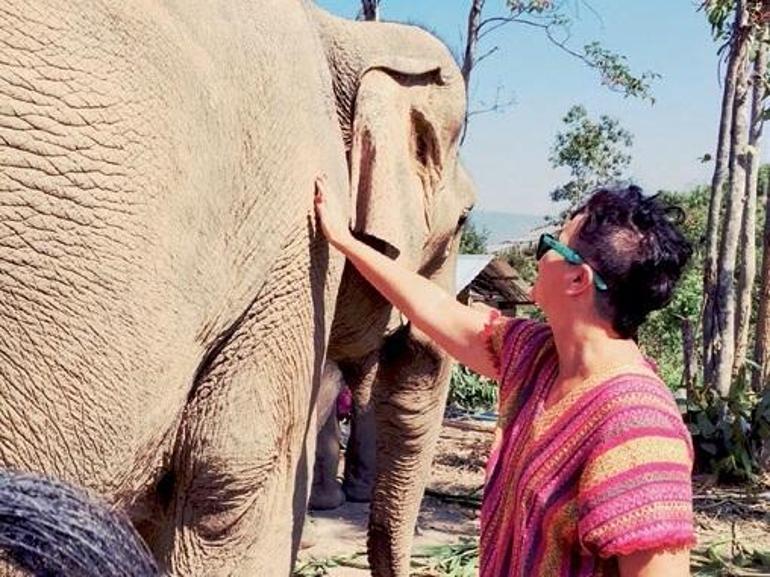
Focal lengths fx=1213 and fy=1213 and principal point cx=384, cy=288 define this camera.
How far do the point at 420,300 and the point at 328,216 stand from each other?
0.24m

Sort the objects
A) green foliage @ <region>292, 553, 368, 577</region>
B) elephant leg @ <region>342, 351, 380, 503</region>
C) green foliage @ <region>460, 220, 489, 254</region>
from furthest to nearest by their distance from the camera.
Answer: green foliage @ <region>460, 220, 489, 254</region>, elephant leg @ <region>342, 351, 380, 503</region>, green foliage @ <region>292, 553, 368, 577</region>

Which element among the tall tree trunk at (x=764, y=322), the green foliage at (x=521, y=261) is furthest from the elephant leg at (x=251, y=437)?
the green foliage at (x=521, y=261)

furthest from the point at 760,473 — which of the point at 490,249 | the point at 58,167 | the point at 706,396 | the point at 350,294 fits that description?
the point at 490,249

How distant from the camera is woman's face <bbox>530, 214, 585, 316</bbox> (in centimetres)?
179

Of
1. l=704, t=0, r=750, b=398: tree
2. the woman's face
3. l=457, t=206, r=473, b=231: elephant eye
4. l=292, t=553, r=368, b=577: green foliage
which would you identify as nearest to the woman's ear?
the woman's face

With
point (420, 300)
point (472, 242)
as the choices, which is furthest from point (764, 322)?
point (472, 242)

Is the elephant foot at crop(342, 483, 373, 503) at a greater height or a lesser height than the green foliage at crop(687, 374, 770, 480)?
lesser

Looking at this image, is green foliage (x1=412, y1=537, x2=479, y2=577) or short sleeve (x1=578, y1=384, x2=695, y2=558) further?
green foliage (x1=412, y1=537, x2=479, y2=577)

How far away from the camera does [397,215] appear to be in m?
2.69

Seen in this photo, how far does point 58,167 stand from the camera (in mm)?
1573

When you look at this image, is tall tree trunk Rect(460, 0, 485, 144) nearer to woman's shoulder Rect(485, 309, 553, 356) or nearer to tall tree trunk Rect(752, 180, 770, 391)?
tall tree trunk Rect(752, 180, 770, 391)

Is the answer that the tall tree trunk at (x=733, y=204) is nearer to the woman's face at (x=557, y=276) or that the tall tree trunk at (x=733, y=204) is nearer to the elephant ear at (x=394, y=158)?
the elephant ear at (x=394, y=158)

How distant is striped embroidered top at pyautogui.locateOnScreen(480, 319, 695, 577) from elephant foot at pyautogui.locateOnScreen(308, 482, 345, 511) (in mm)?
4219

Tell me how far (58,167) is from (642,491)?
2.93 ft
